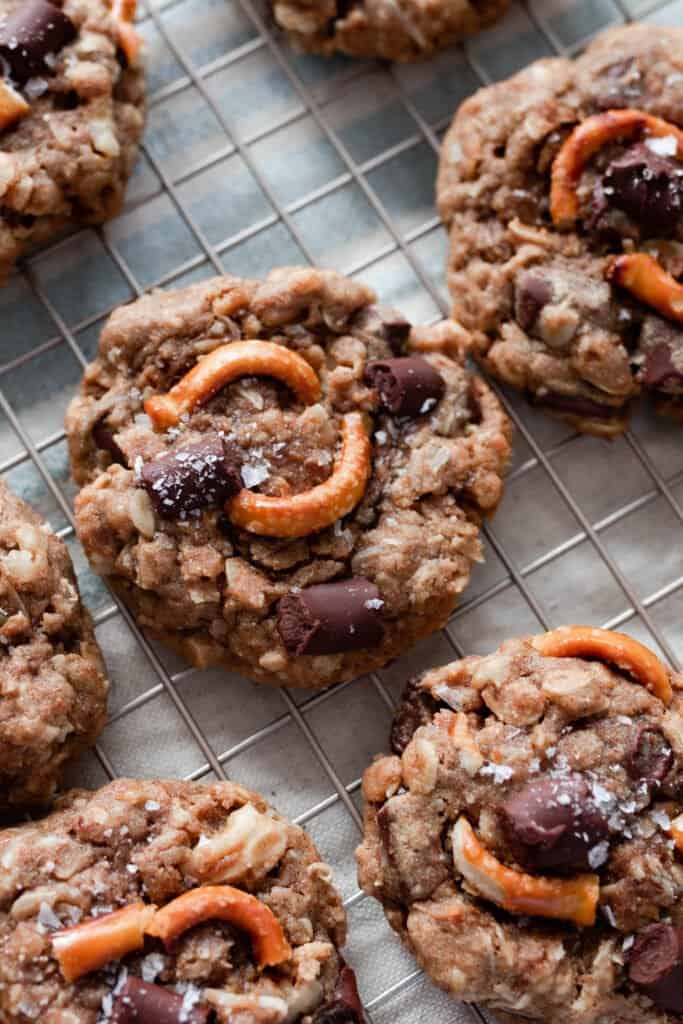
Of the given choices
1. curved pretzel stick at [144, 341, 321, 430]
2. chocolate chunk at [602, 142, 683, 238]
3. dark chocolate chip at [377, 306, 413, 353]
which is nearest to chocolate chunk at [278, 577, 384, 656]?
curved pretzel stick at [144, 341, 321, 430]

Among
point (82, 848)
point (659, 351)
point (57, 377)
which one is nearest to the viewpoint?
point (82, 848)

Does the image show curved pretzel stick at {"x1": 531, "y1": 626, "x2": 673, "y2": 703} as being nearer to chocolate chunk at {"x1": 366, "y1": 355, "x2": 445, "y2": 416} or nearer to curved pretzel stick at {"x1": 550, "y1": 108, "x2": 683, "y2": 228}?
chocolate chunk at {"x1": 366, "y1": 355, "x2": 445, "y2": 416}

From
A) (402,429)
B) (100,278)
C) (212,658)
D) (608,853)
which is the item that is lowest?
(608,853)

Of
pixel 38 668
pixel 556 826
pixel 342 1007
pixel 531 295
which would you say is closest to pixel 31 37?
pixel 531 295

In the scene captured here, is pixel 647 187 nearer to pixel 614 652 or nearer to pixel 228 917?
pixel 614 652

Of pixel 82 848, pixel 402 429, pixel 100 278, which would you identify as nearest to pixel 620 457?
pixel 402 429

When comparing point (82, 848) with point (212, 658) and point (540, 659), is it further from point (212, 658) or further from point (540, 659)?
point (540, 659)

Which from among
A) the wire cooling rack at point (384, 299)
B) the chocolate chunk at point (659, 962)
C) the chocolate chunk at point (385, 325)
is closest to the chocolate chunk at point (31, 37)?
the wire cooling rack at point (384, 299)
